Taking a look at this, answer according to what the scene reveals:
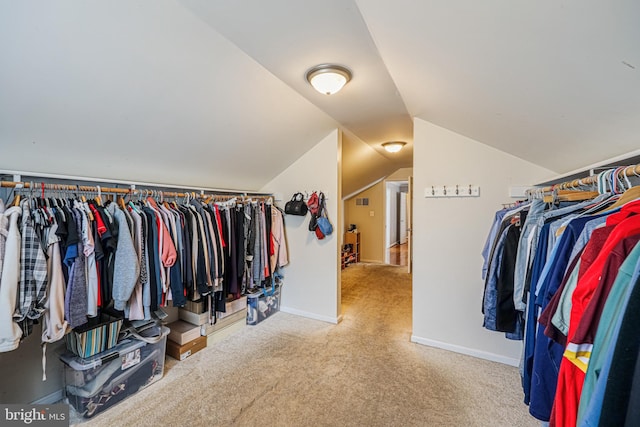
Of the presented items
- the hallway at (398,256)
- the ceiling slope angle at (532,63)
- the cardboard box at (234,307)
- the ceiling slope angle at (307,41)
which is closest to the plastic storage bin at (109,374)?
the cardboard box at (234,307)

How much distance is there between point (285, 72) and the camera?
186 centimetres

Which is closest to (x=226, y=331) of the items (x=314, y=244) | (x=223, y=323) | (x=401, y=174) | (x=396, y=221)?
(x=223, y=323)

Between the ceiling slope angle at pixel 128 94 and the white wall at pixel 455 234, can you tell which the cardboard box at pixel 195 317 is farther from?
the white wall at pixel 455 234

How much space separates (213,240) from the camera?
2373 millimetres

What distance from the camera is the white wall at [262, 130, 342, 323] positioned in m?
3.06

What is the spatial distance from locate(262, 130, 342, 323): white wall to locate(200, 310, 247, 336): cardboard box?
0.63 metres

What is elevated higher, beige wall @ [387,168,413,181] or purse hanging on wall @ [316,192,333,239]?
beige wall @ [387,168,413,181]

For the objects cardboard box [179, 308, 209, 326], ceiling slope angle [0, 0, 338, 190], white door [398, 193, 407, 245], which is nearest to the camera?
ceiling slope angle [0, 0, 338, 190]

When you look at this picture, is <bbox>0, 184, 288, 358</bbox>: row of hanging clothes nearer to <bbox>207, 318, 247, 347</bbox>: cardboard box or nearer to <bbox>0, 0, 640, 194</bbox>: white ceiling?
<bbox>207, 318, 247, 347</bbox>: cardboard box

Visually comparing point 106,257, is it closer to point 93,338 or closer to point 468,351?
point 93,338

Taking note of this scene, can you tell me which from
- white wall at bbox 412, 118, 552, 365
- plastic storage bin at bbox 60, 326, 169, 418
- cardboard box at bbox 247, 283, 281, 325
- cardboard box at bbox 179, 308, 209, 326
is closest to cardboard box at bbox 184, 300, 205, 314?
cardboard box at bbox 179, 308, 209, 326

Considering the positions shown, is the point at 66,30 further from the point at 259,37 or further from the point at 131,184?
the point at 131,184

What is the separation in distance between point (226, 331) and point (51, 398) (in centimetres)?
126

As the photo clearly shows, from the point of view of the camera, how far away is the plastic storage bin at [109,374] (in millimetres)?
1633
